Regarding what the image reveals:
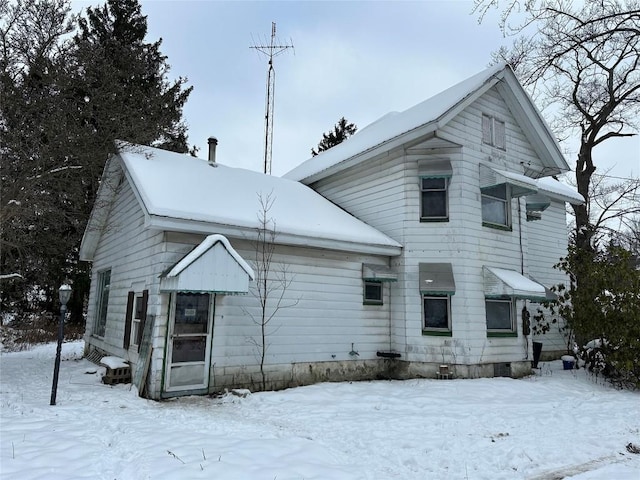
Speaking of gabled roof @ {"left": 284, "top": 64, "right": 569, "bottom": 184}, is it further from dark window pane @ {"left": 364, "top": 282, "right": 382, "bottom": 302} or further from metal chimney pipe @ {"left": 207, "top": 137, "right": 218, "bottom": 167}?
dark window pane @ {"left": 364, "top": 282, "right": 382, "bottom": 302}

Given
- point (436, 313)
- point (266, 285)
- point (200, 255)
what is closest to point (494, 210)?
point (436, 313)

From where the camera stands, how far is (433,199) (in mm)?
10984

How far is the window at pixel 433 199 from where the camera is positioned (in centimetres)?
1086

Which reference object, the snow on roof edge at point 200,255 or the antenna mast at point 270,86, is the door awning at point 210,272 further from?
the antenna mast at point 270,86

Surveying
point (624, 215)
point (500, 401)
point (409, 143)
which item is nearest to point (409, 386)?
point (500, 401)

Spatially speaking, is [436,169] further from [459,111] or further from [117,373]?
[117,373]

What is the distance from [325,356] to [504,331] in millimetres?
4810

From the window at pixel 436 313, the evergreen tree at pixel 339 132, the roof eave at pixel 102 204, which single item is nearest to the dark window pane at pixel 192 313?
the roof eave at pixel 102 204

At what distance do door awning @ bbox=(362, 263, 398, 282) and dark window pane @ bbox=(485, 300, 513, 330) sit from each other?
255 centimetres

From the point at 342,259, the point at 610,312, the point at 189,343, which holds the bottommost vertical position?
the point at 189,343

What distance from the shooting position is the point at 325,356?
9695 mm

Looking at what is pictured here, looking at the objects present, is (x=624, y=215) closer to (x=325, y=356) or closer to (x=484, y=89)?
(x=484, y=89)

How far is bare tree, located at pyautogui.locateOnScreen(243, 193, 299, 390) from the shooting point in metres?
8.75

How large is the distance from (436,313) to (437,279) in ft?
2.90
